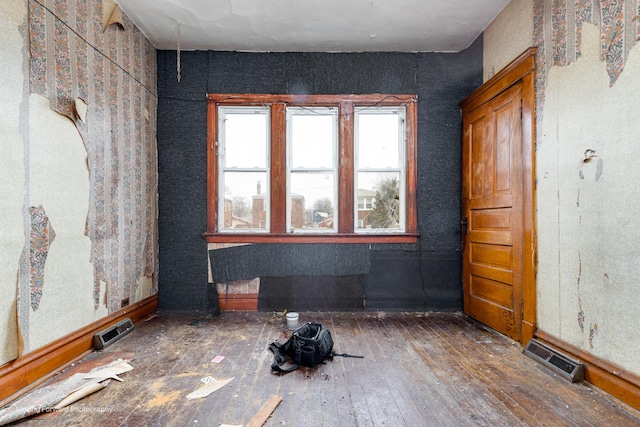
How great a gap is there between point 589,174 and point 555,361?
49.7 inches

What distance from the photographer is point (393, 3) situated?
2.82 metres

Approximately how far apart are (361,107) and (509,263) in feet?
7.07

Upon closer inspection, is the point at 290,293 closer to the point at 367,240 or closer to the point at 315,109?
the point at 367,240

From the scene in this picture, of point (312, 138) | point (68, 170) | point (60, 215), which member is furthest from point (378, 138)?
point (60, 215)

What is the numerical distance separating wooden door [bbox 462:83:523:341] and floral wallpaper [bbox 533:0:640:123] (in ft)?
1.05

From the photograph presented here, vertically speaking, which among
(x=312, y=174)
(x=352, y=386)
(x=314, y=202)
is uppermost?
(x=312, y=174)

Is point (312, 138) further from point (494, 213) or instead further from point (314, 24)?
point (494, 213)

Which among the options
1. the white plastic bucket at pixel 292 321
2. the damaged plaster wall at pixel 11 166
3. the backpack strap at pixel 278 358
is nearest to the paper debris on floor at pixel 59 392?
the damaged plaster wall at pixel 11 166

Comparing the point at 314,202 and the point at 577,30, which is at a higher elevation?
Answer: the point at 577,30

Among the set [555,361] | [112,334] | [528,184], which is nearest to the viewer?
[555,361]

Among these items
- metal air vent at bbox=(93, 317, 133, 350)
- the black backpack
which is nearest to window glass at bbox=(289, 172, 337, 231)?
the black backpack

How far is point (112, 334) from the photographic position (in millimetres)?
2715

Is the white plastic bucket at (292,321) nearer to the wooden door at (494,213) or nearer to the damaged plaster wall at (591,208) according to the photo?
the wooden door at (494,213)

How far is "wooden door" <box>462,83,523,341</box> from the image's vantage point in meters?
2.70
